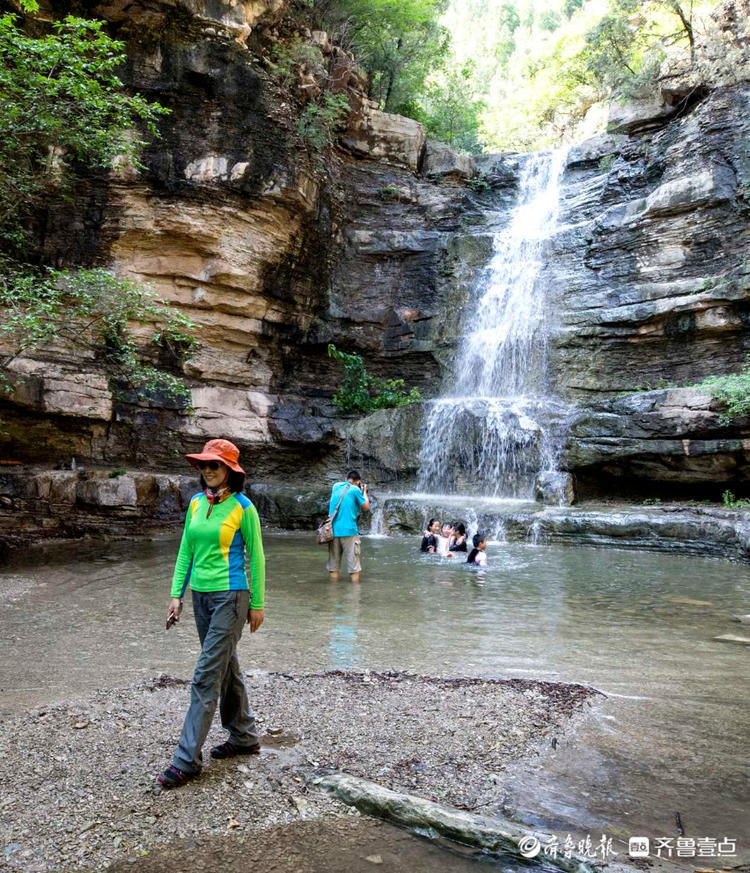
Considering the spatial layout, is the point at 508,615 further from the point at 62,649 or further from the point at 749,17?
the point at 749,17

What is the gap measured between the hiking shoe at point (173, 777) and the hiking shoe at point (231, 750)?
0.27 m

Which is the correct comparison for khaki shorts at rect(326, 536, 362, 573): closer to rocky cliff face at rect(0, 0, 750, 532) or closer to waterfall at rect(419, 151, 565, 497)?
waterfall at rect(419, 151, 565, 497)

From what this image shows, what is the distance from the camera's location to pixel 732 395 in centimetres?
1337

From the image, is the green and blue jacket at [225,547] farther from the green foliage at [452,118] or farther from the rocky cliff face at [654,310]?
the green foliage at [452,118]

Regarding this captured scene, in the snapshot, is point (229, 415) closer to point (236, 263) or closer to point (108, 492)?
point (236, 263)

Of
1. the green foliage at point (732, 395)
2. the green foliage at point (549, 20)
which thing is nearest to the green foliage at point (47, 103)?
the green foliage at point (732, 395)

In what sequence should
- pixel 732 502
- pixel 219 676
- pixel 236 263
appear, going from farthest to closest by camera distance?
pixel 236 263 < pixel 732 502 < pixel 219 676

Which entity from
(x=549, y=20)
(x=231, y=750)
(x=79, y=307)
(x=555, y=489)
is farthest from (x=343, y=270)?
(x=549, y=20)

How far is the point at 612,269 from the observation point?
19047 millimetres

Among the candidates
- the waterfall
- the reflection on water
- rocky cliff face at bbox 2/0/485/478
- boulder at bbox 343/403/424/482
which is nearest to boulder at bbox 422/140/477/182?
the waterfall

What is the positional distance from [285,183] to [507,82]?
114 ft

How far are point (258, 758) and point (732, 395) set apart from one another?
1324 centimetres

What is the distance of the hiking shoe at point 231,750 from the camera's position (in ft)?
11.2

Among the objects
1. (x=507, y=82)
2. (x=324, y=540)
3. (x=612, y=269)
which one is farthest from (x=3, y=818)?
(x=507, y=82)
